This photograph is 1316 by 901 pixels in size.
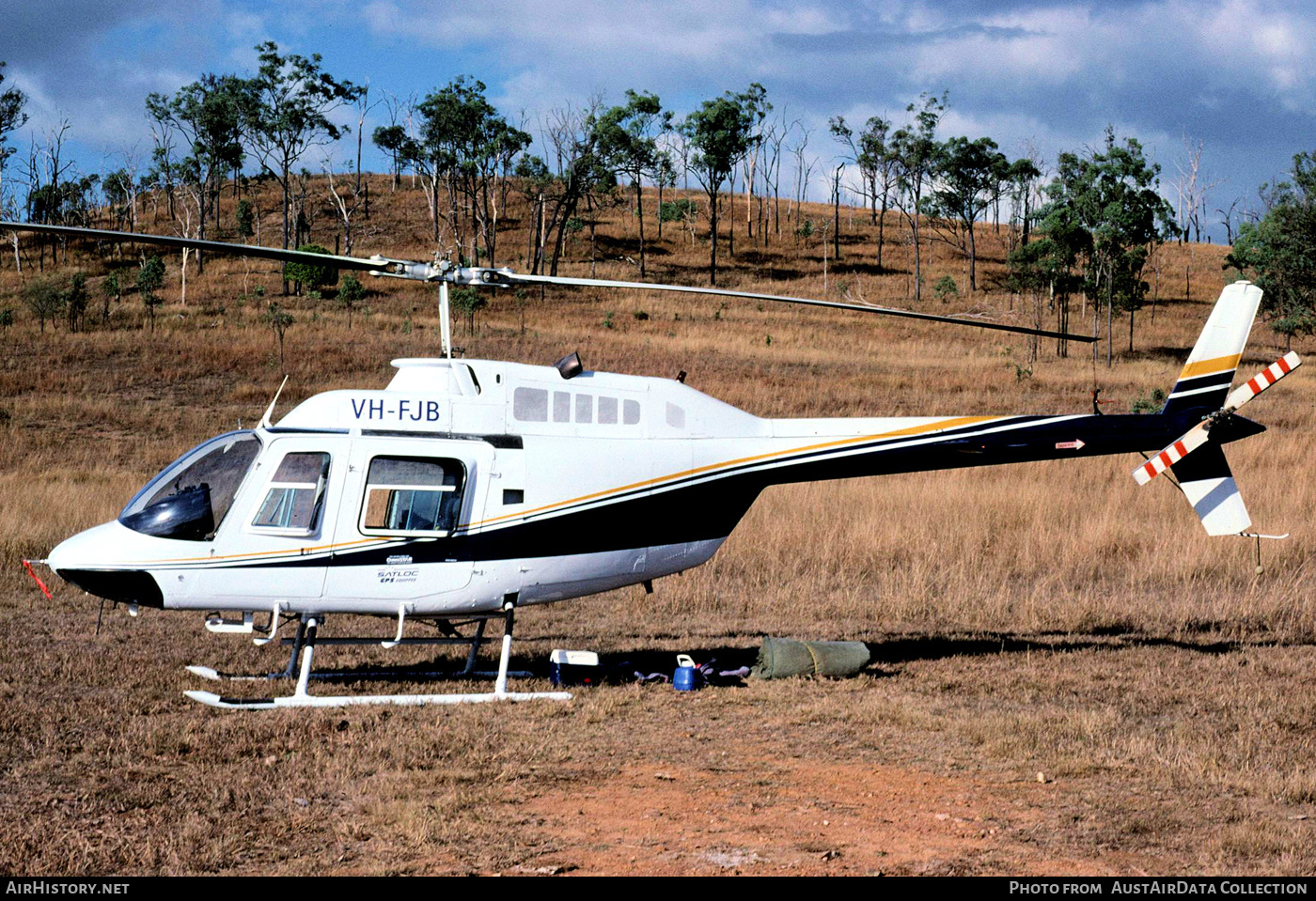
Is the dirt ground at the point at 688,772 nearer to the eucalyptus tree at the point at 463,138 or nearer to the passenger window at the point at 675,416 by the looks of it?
the passenger window at the point at 675,416

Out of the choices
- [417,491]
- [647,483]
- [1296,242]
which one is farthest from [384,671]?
[1296,242]

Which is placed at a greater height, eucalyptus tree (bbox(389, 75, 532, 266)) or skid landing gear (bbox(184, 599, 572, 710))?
eucalyptus tree (bbox(389, 75, 532, 266))

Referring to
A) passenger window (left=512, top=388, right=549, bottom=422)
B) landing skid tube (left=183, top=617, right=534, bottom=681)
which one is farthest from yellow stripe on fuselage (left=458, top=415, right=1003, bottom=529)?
landing skid tube (left=183, top=617, right=534, bottom=681)

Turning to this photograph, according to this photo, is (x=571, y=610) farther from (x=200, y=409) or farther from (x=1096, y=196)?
(x=1096, y=196)

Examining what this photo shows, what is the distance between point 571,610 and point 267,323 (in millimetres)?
31408

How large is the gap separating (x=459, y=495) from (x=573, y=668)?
2.14 metres

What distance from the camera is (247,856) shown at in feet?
20.3

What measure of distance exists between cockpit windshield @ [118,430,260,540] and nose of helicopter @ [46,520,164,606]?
241 mm

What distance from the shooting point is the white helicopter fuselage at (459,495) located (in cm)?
943

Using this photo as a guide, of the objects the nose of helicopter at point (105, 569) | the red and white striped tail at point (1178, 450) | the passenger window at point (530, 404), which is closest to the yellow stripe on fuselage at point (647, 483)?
the nose of helicopter at point (105, 569)

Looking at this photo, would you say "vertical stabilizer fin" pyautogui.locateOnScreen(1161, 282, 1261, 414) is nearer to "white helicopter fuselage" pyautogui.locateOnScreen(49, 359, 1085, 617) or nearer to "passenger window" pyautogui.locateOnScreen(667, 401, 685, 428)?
"white helicopter fuselage" pyautogui.locateOnScreen(49, 359, 1085, 617)

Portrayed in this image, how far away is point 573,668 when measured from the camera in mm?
10711

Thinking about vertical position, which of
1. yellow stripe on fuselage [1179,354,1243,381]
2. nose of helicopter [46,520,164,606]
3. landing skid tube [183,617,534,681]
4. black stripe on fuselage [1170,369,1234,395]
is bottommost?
landing skid tube [183,617,534,681]

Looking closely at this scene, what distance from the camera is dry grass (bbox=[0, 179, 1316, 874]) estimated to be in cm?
652
